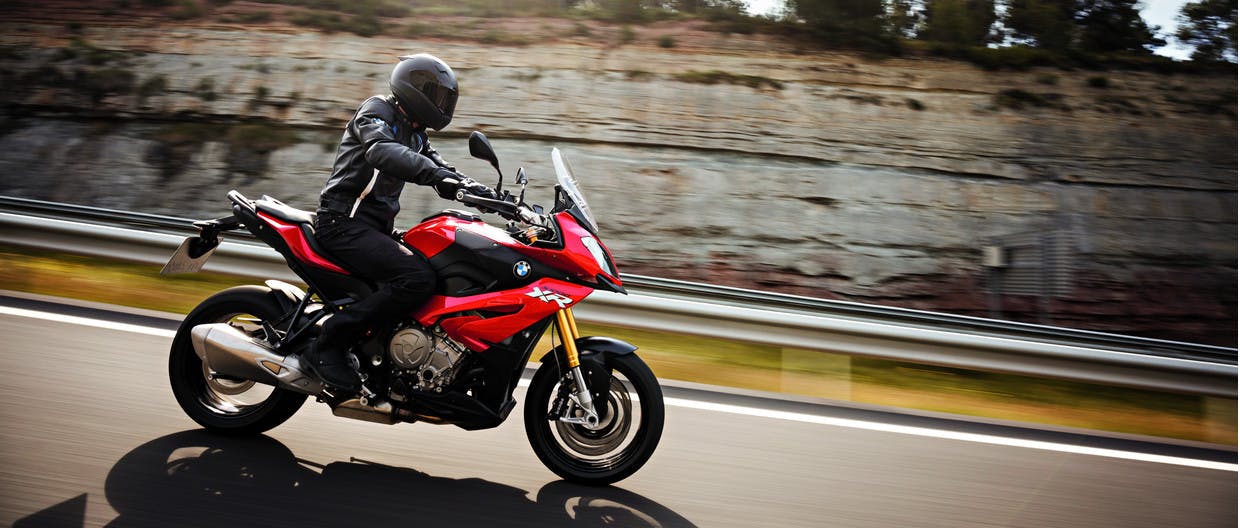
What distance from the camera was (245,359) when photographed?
4.12 meters

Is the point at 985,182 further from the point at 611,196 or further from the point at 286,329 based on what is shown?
the point at 286,329

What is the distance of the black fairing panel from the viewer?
12.9 feet

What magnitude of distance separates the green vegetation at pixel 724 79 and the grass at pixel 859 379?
43.2 feet

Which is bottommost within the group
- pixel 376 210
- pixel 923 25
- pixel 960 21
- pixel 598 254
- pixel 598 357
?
pixel 598 357

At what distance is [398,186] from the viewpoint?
4.22 meters

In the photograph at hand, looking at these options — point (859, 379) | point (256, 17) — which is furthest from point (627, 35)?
point (859, 379)

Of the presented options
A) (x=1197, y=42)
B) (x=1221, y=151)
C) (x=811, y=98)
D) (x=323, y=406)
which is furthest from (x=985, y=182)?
(x=323, y=406)

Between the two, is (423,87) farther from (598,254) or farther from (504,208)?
(598,254)

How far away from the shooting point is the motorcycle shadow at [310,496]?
11.2 feet

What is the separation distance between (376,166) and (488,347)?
88 centimetres

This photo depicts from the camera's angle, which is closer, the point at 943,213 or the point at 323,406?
the point at 323,406

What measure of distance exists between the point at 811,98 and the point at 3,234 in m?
15.7

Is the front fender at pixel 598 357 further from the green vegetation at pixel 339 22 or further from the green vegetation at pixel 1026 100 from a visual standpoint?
the green vegetation at pixel 339 22

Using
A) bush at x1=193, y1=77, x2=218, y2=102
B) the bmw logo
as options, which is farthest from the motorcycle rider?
bush at x1=193, y1=77, x2=218, y2=102
